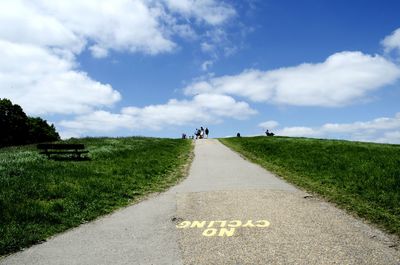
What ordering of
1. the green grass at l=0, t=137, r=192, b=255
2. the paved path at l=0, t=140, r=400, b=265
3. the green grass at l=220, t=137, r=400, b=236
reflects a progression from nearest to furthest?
the paved path at l=0, t=140, r=400, b=265, the green grass at l=0, t=137, r=192, b=255, the green grass at l=220, t=137, r=400, b=236

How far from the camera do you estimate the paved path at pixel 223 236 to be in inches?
310

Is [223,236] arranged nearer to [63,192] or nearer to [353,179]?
[63,192]

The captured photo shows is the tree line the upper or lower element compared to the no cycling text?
upper

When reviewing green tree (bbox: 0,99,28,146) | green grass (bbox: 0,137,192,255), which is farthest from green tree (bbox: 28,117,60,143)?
green grass (bbox: 0,137,192,255)

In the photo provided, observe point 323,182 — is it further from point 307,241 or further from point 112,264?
point 112,264

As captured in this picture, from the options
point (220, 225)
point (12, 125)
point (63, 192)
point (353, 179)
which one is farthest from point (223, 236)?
point (12, 125)

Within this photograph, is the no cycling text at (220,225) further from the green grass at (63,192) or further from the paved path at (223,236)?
the green grass at (63,192)

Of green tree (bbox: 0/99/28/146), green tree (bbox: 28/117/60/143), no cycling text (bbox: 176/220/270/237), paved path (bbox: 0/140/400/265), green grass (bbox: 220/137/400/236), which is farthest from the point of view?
green tree (bbox: 28/117/60/143)

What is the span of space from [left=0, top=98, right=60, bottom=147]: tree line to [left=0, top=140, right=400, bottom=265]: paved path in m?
69.7

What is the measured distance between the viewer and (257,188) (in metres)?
15.2

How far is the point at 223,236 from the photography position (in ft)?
30.2

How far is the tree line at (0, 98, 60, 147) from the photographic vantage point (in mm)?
77688

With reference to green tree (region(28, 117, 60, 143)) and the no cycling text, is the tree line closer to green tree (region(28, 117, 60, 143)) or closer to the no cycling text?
green tree (region(28, 117, 60, 143))

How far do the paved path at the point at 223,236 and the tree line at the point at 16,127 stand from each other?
69721 mm
